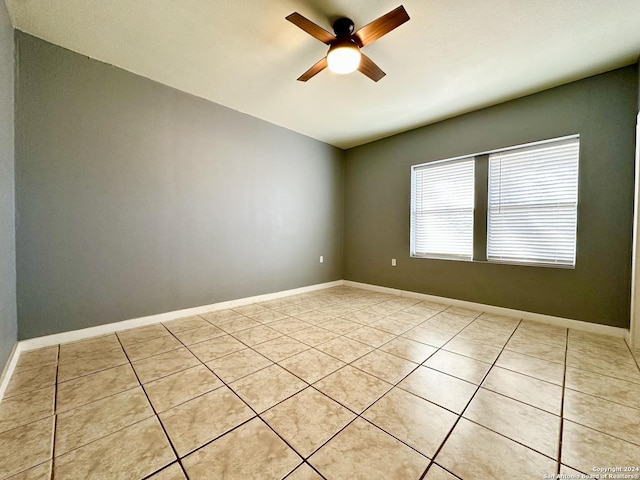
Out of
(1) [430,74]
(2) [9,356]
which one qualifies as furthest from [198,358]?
(1) [430,74]

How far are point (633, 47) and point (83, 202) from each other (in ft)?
17.5

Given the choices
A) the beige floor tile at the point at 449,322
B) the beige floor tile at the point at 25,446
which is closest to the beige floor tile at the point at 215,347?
the beige floor tile at the point at 25,446

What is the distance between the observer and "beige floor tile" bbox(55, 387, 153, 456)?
1.22 meters

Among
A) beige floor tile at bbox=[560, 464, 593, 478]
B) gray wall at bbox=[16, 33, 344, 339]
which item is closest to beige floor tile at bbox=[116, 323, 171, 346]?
gray wall at bbox=[16, 33, 344, 339]

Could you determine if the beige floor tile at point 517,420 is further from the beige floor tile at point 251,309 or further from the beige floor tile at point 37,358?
the beige floor tile at point 37,358

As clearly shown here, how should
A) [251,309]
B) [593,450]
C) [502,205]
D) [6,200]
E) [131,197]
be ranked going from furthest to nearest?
[251,309] < [502,205] < [131,197] < [6,200] < [593,450]

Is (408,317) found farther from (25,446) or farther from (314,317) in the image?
(25,446)

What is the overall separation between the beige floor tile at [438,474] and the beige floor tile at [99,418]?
147 cm

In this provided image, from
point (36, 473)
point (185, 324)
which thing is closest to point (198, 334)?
point (185, 324)

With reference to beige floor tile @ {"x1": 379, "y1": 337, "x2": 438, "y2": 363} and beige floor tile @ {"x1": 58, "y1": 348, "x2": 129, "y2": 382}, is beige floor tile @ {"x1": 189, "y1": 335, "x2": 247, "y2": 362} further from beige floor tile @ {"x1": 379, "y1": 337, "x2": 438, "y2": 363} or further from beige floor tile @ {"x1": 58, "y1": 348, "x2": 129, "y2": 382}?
beige floor tile @ {"x1": 379, "y1": 337, "x2": 438, "y2": 363}

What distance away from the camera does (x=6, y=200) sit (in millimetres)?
1856

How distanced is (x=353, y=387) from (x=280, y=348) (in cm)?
81

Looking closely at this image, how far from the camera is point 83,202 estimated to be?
2.38 m

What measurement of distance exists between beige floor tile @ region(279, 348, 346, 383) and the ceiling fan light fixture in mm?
2450
